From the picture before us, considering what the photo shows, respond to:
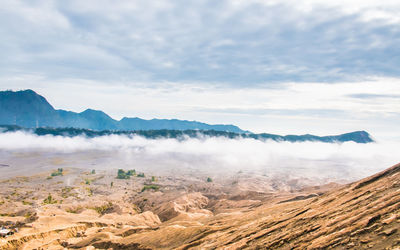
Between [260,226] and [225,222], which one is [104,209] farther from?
[260,226]

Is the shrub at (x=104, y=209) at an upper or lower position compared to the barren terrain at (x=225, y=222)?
lower

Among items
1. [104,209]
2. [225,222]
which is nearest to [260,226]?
[225,222]

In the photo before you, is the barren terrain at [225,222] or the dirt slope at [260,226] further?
the barren terrain at [225,222]

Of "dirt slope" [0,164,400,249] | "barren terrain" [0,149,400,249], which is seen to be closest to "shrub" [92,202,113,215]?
"barren terrain" [0,149,400,249]

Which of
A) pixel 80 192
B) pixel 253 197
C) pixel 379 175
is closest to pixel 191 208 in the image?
pixel 253 197

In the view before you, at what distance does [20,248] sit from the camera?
64.3 metres

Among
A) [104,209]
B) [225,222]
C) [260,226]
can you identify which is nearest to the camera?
[260,226]

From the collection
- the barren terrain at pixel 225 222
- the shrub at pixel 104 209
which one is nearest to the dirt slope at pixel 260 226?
the barren terrain at pixel 225 222

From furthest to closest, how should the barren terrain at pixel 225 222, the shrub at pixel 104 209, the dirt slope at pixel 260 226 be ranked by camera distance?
the shrub at pixel 104 209 < the barren terrain at pixel 225 222 < the dirt slope at pixel 260 226

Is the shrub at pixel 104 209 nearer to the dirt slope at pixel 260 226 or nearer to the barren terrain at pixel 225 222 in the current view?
the barren terrain at pixel 225 222

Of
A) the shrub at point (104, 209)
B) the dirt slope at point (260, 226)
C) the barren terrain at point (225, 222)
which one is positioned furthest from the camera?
the shrub at point (104, 209)

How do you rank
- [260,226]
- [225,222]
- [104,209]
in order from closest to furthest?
[260,226] < [225,222] < [104,209]

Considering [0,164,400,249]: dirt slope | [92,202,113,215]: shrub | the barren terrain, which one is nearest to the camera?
[0,164,400,249]: dirt slope

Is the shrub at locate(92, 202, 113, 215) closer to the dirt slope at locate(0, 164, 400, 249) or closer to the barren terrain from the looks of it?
the barren terrain
